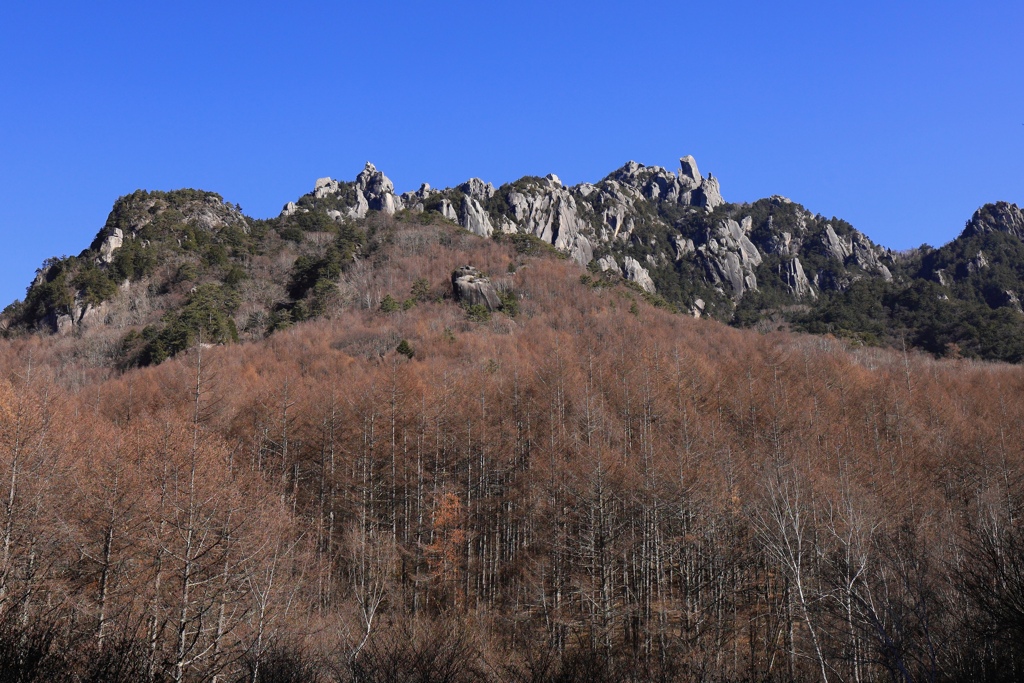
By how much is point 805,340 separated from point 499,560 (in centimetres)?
6328

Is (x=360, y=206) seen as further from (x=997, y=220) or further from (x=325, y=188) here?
(x=997, y=220)

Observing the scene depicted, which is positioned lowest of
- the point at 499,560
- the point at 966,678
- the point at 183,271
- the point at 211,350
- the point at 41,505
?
the point at 499,560

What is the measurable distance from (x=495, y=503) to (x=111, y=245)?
75239mm

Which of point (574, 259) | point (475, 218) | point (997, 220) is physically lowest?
point (574, 259)

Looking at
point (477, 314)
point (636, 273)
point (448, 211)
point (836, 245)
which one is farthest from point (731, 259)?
point (477, 314)

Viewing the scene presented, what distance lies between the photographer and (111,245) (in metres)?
92.9

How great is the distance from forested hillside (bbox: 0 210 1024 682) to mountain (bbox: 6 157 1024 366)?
9.16 ft

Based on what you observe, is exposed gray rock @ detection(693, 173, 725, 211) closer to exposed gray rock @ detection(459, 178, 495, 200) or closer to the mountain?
the mountain

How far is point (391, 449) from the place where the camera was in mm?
44844

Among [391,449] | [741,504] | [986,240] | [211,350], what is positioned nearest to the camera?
[741,504]

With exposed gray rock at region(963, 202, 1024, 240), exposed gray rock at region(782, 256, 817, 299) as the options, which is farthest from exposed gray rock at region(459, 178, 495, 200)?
exposed gray rock at region(963, 202, 1024, 240)

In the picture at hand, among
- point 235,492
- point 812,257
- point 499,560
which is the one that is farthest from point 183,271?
point 812,257

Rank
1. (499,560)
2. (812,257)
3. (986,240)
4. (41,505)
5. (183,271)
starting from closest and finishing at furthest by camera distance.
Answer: (41,505)
(499,560)
(183,271)
(986,240)
(812,257)

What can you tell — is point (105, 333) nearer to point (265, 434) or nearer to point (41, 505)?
point (265, 434)
